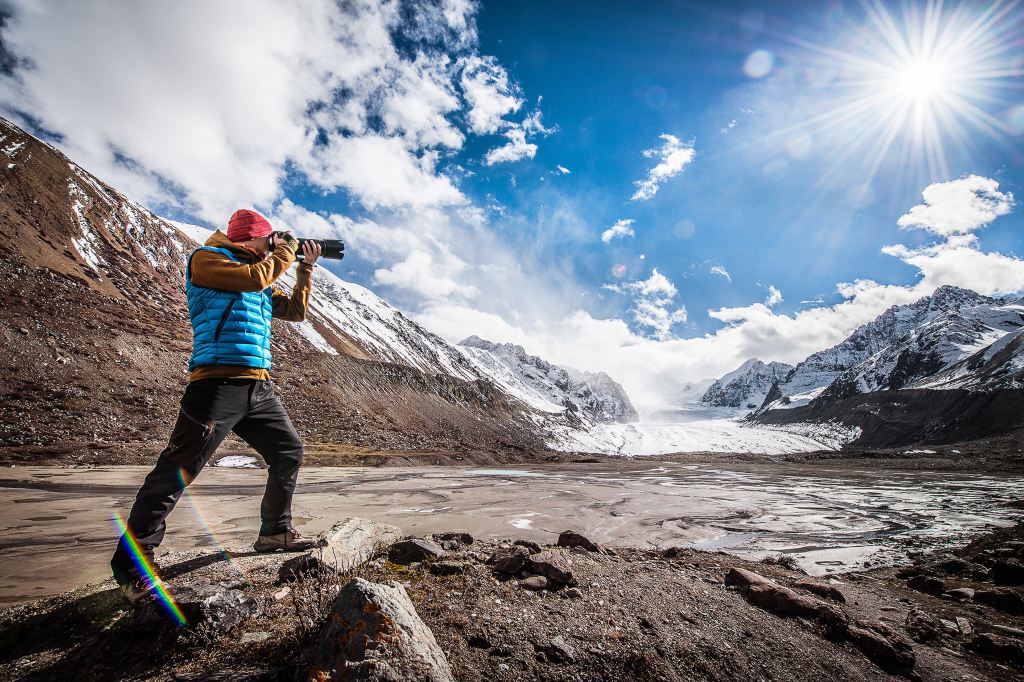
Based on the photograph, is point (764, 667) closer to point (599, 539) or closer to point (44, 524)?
point (599, 539)

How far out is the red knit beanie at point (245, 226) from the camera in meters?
3.49

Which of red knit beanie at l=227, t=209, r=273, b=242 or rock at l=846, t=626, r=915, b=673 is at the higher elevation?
red knit beanie at l=227, t=209, r=273, b=242

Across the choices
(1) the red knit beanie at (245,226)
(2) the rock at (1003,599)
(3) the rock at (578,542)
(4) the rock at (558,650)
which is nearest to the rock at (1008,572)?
(2) the rock at (1003,599)

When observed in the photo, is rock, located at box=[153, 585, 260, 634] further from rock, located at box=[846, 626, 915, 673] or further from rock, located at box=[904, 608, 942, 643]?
rock, located at box=[904, 608, 942, 643]

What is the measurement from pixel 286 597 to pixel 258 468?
782 inches

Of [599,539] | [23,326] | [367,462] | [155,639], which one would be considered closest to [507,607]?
[155,639]

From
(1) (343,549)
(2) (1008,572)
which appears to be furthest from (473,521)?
(2) (1008,572)

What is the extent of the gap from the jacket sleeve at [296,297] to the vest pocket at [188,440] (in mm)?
1250

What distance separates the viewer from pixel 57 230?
2909cm

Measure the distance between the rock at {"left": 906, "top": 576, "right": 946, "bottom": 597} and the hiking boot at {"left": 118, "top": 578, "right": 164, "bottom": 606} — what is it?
713 centimetres

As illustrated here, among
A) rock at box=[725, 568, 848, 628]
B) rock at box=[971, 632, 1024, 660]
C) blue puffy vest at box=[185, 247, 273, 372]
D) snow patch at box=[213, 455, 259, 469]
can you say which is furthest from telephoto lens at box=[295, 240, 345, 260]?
snow patch at box=[213, 455, 259, 469]

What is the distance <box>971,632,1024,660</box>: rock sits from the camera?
118 inches

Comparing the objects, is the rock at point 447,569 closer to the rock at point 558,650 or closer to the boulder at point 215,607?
the rock at point 558,650

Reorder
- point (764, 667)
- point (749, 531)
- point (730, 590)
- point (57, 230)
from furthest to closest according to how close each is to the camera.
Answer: point (57, 230) < point (749, 531) < point (730, 590) < point (764, 667)
